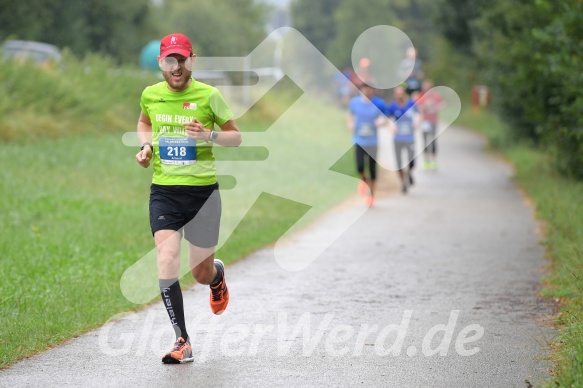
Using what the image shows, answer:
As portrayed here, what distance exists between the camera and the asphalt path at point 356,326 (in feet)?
21.2

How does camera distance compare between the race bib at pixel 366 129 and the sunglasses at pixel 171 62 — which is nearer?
the sunglasses at pixel 171 62

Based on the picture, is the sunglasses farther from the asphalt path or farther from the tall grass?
the tall grass

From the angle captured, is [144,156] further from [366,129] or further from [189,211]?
[366,129]

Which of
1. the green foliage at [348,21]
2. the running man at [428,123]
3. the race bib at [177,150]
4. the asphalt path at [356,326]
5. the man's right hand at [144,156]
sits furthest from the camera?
the green foliage at [348,21]

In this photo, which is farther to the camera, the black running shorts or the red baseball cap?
the black running shorts

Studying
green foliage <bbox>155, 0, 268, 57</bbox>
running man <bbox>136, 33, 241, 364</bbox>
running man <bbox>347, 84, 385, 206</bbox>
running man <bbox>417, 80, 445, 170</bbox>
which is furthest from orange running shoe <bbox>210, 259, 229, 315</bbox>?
green foliage <bbox>155, 0, 268, 57</bbox>

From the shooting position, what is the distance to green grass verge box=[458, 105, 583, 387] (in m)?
6.32

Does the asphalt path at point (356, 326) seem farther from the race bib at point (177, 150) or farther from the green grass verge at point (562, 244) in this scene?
the race bib at point (177, 150)

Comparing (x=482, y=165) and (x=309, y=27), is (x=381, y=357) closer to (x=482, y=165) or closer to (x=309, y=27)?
(x=482, y=165)

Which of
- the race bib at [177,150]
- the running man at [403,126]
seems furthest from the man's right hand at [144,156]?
the running man at [403,126]

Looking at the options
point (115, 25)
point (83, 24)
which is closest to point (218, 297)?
point (83, 24)

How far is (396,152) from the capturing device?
19672mm

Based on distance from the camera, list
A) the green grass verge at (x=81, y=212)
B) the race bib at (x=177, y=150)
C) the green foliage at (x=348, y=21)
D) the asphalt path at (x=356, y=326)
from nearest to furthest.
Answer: the asphalt path at (x=356, y=326) → the race bib at (x=177, y=150) → the green grass verge at (x=81, y=212) → the green foliage at (x=348, y=21)

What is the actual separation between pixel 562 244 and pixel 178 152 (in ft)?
19.2
